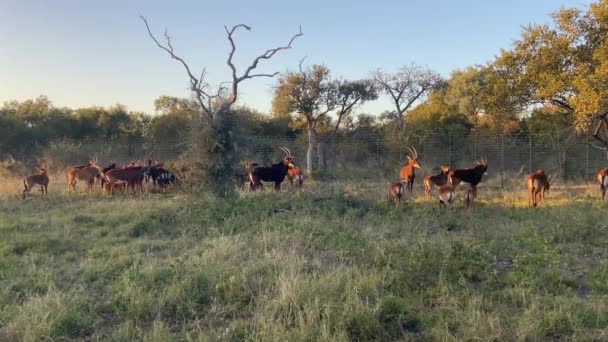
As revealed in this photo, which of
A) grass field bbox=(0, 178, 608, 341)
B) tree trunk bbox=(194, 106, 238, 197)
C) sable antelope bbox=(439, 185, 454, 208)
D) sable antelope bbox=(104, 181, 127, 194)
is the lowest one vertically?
grass field bbox=(0, 178, 608, 341)

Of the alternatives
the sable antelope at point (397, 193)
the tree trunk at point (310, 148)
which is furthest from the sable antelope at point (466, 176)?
the tree trunk at point (310, 148)

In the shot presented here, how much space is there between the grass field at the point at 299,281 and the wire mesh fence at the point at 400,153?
12667 millimetres

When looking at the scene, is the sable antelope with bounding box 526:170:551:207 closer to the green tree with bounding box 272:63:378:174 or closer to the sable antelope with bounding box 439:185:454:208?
the sable antelope with bounding box 439:185:454:208

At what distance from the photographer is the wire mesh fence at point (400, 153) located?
23266 mm

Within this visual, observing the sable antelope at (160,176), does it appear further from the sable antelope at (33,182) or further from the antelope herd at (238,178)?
the sable antelope at (33,182)

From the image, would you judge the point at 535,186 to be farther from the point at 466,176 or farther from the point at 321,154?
the point at 321,154

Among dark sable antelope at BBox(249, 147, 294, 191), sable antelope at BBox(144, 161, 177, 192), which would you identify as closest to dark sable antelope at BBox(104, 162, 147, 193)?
sable antelope at BBox(144, 161, 177, 192)

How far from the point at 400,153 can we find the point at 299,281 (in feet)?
71.1

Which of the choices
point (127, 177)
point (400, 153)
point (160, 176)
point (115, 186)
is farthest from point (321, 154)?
point (115, 186)

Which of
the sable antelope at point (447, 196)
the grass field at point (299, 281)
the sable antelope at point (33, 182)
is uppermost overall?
the sable antelope at point (33, 182)

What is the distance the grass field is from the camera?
4.62 meters

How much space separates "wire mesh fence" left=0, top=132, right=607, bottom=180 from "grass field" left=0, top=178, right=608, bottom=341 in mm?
12667

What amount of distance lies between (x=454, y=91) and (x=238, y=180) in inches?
815

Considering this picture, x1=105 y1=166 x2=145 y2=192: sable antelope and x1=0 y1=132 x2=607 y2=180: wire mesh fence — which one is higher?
x1=0 y1=132 x2=607 y2=180: wire mesh fence
